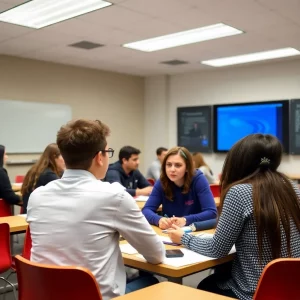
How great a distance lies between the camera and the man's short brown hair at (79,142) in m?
1.65

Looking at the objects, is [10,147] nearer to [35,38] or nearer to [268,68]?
[35,38]

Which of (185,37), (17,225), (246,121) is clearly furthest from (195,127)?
(17,225)

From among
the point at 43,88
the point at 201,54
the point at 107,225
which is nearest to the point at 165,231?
the point at 107,225

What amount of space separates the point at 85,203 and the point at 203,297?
0.55 m

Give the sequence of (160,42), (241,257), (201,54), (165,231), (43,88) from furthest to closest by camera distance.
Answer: (43,88) < (201,54) < (160,42) < (165,231) < (241,257)

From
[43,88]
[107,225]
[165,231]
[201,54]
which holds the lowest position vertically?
[165,231]

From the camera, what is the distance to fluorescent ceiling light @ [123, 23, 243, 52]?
544cm

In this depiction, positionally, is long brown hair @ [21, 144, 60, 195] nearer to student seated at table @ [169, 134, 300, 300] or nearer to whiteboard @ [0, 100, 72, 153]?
student seated at table @ [169, 134, 300, 300]

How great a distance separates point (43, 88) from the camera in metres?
7.35

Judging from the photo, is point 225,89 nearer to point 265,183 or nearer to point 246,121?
point 246,121

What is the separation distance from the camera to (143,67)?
7.95 meters

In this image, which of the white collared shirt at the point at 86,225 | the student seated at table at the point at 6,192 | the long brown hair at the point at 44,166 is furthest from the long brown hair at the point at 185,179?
the student seated at table at the point at 6,192

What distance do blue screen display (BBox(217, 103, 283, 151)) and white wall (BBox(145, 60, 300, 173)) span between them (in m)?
0.17

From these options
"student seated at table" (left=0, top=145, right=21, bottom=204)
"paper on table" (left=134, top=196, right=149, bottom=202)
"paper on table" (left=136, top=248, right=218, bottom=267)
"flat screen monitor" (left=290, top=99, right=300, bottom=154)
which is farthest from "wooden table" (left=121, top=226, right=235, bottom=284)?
"flat screen monitor" (left=290, top=99, right=300, bottom=154)
